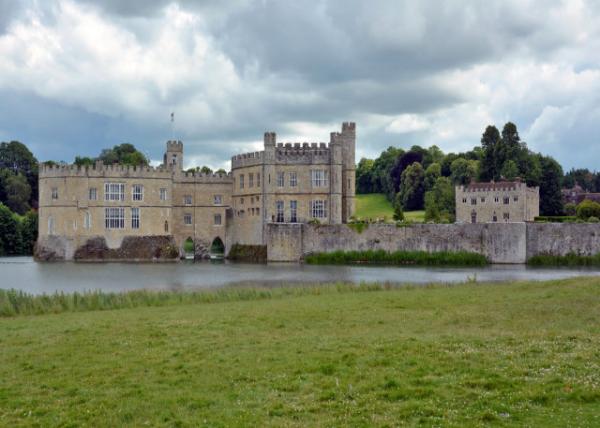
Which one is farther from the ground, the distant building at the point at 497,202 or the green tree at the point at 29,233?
the distant building at the point at 497,202

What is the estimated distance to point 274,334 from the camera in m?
14.9

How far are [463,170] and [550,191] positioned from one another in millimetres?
15066

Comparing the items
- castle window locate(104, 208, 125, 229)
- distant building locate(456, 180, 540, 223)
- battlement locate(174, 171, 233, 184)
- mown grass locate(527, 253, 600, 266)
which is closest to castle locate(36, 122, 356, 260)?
castle window locate(104, 208, 125, 229)

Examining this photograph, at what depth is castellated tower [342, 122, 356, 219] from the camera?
2066 inches

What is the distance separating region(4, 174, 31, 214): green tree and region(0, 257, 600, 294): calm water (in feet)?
112

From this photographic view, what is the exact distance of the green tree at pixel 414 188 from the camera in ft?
296

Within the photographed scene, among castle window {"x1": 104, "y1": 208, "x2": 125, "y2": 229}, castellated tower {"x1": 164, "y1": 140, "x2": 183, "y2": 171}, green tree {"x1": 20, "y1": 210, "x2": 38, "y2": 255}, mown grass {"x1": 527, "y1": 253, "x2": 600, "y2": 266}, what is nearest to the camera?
mown grass {"x1": 527, "y1": 253, "x2": 600, "y2": 266}

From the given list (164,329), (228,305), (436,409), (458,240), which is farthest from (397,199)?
(436,409)

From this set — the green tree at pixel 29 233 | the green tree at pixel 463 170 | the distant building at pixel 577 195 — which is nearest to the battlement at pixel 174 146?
the green tree at pixel 29 233

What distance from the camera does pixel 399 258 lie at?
47.0 m

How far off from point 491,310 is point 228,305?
23.8 ft

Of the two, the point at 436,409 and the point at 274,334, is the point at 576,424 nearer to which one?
the point at 436,409

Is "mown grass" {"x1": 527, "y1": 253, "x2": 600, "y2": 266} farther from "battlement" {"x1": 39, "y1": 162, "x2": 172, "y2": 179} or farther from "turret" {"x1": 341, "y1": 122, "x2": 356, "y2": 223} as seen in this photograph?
"battlement" {"x1": 39, "y1": 162, "x2": 172, "y2": 179}

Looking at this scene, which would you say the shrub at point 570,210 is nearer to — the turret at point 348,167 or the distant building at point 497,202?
the distant building at point 497,202
